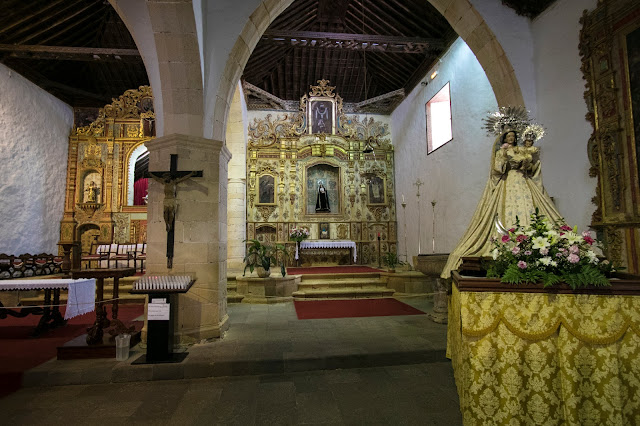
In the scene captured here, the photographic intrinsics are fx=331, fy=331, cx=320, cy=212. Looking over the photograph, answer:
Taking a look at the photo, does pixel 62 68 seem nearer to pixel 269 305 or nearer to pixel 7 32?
pixel 7 32

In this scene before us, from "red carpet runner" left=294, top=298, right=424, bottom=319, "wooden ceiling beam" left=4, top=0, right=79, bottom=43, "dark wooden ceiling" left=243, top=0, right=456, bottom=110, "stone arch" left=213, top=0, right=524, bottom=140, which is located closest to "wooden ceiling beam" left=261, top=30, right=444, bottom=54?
"dark wooden ceiling" left=243, top=0, right=456, bottom=110

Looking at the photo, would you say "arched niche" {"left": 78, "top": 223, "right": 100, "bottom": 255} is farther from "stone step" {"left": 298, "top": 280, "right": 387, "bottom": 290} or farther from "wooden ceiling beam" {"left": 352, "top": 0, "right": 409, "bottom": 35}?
"wooden ceiling beam" {"left": 352, "top": 0, "right": 409, "bottom": 35}

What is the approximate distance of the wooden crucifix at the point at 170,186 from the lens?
4266 mm

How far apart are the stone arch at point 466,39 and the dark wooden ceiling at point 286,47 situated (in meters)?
0.66

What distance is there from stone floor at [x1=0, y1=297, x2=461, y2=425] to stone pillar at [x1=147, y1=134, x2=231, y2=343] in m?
0.39

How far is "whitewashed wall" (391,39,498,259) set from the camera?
24.6 feet

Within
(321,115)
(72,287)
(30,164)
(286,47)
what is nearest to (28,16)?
(30,164)

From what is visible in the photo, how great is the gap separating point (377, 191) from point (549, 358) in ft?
35.2

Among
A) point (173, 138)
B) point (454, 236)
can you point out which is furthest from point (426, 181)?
point (173, 138)

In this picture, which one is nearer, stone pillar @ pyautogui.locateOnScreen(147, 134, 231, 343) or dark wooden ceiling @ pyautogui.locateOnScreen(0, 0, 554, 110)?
stone pillar @ pyautogui.locateOnScreen(147, 134, 231, 343)

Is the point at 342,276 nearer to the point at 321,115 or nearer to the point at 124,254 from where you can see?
the point at 124,254

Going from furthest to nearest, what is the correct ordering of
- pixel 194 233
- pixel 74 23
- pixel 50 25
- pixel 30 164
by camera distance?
pixel 30 164
pixel 74 23
pixel 50 25
pixel 194 233

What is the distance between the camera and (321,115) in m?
12.4

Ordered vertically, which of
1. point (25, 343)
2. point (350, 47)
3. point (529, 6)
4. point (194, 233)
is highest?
point (350, 47)
